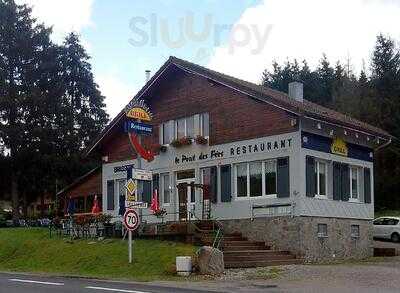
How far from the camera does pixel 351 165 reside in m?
29.5

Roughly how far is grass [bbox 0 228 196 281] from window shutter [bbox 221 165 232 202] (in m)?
4.11

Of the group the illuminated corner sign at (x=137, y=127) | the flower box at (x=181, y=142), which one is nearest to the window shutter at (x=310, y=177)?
the flower box at (x=181, y=142)

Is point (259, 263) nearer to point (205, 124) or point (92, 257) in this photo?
point (92, 257)

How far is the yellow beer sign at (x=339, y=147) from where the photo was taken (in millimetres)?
28188


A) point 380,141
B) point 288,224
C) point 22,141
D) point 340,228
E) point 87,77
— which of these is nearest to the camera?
point 288,224

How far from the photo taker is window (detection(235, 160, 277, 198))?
27188mm

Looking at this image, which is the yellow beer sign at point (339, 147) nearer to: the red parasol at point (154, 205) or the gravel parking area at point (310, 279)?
the gravel parking area at point (310, 279)

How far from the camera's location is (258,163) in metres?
27.7

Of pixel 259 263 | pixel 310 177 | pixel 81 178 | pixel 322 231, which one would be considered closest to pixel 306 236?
pixel 322 231

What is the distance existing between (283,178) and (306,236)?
8.07ft

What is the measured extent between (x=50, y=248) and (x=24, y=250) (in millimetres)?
1676

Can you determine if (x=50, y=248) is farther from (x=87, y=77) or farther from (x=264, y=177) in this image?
(x=87, y=77)

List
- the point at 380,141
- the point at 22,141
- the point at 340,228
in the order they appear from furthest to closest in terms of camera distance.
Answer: the point at 22,141, the point at 380,141, the point at 340,228

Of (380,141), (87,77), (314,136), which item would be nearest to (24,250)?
(314,136)
